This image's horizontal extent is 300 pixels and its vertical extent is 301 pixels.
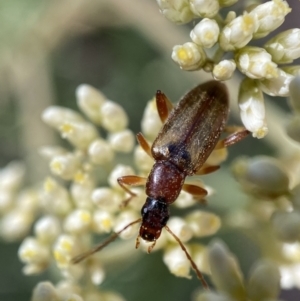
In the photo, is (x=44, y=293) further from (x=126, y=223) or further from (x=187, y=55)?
(x=187, y=55)

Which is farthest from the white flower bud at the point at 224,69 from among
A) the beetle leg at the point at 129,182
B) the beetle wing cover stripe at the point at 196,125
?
the beetle leg at the point at 129,182

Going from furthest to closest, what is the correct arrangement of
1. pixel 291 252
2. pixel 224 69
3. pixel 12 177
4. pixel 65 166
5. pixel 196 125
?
pixel 12 177, pixel 291 252, pixel 65 166, pixel 196 125, pixel 224 69

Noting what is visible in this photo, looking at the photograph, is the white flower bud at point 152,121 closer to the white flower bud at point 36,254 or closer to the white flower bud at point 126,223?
the white flower bud at point 126,223

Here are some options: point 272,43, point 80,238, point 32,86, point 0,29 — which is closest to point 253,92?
point 272,43

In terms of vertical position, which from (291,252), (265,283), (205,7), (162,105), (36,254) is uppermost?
(205,7)

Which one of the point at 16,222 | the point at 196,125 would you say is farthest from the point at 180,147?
the point at 16,222

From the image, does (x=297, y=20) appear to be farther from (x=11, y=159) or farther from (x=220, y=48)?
(x=11, y=159)

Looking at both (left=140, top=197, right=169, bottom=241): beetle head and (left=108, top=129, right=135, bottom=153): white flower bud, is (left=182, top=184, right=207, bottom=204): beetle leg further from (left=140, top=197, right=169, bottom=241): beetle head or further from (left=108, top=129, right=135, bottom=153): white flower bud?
(left=108, top=129, right=135, bottom=153): white flower bud
